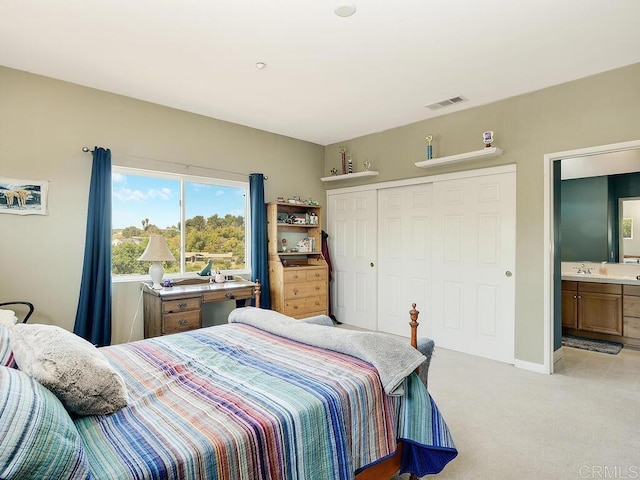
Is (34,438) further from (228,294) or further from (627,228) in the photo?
(627,228)

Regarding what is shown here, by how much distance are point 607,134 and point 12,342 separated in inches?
172

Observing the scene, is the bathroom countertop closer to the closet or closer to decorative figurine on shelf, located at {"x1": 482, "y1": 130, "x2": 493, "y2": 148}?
the closet

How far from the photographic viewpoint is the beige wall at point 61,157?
3.11m

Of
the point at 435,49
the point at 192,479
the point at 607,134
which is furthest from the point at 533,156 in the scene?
the point at 192,479

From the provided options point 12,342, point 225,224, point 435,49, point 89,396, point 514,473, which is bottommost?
point 514,473

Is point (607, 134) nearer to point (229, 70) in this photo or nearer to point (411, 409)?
point (411, 409)

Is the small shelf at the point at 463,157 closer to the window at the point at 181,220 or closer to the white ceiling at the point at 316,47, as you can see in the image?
the white ceiling at the point at 316,47

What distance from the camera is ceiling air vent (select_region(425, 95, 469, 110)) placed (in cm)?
375

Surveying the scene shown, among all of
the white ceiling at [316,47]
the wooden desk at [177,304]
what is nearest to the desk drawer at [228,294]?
the wooden desk at [177,304]

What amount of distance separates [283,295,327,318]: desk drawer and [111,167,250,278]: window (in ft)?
2.42

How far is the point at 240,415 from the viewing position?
51.8 inches

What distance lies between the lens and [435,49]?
2.77 m

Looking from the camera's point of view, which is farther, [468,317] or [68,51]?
[468,317]

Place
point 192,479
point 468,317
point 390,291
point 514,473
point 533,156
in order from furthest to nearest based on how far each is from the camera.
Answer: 1. point 390,291
2. point 468,317
3. point 533,156
4. point 514,473
5. point 192,479
